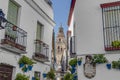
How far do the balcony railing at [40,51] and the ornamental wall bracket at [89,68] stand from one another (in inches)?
149

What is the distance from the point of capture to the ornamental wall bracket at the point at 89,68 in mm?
10734

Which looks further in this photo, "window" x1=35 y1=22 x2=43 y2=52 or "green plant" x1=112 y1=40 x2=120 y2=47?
"window" x1=35 y1=22 x2=43 y2=52

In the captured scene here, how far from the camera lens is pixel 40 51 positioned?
1480 centimetres

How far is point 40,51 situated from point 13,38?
3.81 metres

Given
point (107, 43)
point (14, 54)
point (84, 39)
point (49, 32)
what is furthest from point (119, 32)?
point (49, 32)

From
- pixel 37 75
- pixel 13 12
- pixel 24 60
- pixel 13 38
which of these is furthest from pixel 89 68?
pixel 13 12


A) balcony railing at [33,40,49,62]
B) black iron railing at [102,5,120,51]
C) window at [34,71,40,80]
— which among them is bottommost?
window at [34,71,40,80]

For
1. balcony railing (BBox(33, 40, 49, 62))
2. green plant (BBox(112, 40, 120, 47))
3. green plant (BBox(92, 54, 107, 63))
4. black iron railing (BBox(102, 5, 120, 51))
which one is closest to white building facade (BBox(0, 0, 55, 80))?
balcony railing (BBox(33, 40, 49, 62))

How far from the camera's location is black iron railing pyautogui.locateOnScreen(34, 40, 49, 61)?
1393cm

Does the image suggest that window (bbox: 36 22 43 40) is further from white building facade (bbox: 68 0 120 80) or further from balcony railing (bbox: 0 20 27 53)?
white building facade (bbox: 68 0 120 80)

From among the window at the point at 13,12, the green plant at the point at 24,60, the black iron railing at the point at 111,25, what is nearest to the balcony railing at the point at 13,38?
the green plant at the point at 24,60

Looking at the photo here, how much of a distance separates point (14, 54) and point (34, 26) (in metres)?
3.56

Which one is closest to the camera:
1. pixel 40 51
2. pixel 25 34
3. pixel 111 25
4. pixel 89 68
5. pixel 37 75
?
pixel 89 68

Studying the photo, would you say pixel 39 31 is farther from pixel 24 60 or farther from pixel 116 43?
pixel 116 43
